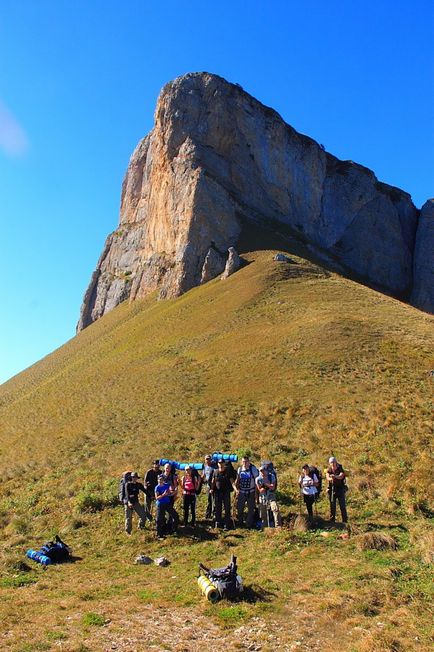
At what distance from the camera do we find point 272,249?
7125cm

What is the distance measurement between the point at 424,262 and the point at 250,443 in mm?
87177

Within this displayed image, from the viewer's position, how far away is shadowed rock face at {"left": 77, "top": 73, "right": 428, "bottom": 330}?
2985 inches

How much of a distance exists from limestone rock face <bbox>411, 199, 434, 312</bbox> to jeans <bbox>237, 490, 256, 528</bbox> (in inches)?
3388

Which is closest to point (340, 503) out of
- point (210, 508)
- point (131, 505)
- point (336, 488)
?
point (336, 488)

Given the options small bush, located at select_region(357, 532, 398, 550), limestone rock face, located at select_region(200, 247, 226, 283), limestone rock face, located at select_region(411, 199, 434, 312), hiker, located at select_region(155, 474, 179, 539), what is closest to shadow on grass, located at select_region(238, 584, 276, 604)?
small bush, located at select_region(357, 532, 398, 550)

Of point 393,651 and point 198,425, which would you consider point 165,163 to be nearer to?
point 198,425

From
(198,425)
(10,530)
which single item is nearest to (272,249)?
(198,425)

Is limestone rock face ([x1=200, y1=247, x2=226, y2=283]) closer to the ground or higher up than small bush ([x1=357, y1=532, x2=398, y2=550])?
higher up

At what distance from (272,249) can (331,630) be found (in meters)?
64.9

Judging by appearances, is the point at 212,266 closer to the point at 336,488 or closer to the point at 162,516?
the point at 162,516

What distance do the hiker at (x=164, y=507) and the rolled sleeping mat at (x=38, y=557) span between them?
10.6ft

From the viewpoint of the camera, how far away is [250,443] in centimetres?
2436

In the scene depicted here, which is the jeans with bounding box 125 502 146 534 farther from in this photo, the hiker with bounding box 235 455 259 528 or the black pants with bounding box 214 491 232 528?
the hiker with bounding box 235 455 259 528

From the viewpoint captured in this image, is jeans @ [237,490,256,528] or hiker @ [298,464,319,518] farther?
jeans @ [237,490,256,528]
